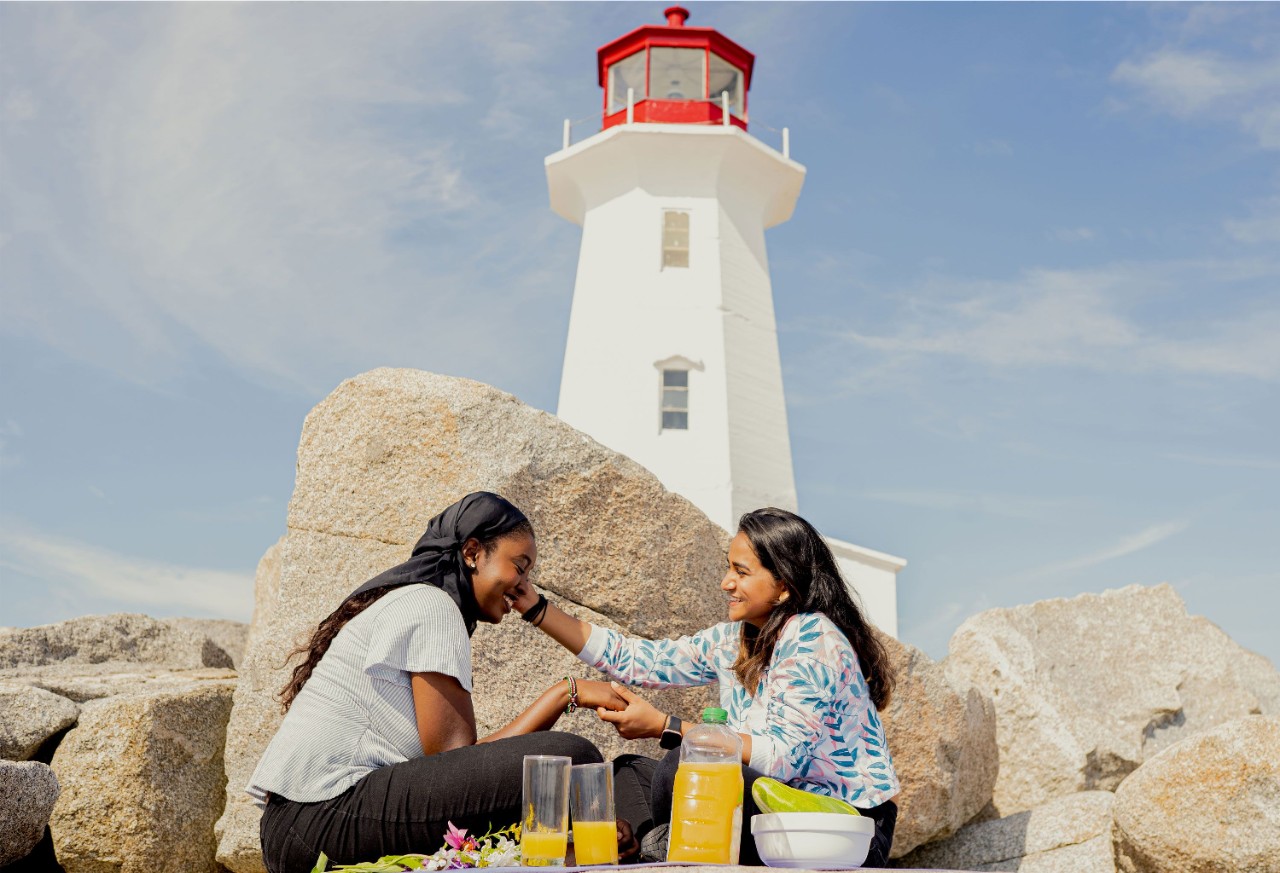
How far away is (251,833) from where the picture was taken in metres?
5.23

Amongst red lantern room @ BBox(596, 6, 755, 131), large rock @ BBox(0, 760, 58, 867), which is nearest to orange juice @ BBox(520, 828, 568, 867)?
large rock @ BBox(0, 760, 58, 867)

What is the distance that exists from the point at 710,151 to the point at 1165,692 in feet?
34.0

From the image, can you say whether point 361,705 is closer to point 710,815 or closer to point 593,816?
point 593,816

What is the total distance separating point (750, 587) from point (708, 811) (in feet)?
2.98

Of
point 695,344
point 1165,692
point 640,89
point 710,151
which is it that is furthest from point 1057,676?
point 640,89

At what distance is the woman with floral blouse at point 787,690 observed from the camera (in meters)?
3.53

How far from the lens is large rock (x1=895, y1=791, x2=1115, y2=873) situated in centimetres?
656

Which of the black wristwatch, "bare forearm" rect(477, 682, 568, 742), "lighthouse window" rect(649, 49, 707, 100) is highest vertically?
"lighthouse window" rect(649, 49, 707, 100)

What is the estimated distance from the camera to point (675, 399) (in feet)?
51.7

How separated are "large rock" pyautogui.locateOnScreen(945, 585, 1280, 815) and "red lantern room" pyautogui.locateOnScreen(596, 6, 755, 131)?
10596mm

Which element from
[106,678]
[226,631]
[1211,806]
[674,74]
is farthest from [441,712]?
[674,74]

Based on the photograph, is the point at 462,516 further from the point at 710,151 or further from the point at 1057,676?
the point at 710,151

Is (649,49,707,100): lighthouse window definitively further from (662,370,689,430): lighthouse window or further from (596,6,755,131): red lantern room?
(662,370,689,430): lighthouse window

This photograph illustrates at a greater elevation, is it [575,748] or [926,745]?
[926,745]
